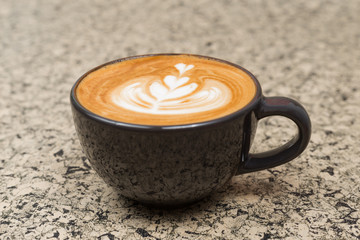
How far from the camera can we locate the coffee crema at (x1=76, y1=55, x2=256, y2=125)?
1.93ft

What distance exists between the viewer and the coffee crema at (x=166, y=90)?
587mm

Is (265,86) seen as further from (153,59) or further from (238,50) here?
(153,59)

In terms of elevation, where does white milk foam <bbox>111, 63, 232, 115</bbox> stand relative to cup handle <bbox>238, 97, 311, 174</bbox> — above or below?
above

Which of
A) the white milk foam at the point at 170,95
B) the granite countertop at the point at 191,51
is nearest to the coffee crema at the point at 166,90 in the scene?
the white milk foam at the point at 170,95

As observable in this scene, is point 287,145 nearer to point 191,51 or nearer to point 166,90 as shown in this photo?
point 166,90

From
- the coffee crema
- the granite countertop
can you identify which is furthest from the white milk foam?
the granite countertop

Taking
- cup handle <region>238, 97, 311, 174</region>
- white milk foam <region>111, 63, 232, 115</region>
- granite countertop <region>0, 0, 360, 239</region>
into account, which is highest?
white milk foam <region>111, 63, 232, 115</region>

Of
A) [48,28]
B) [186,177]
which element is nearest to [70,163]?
[186,177]

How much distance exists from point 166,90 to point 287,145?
0.62 feet

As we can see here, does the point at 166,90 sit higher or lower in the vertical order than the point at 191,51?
higher

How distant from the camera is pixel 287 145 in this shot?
0.65 meters

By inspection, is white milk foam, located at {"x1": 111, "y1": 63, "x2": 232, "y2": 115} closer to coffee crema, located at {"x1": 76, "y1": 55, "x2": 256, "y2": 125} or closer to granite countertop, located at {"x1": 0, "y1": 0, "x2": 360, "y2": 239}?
coffee crema, located at {"x1": 76, "y1": 55, "x2": 256, "y2": 125}

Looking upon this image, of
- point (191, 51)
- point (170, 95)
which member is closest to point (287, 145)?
point (170, 95)

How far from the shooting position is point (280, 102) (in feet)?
2.05
